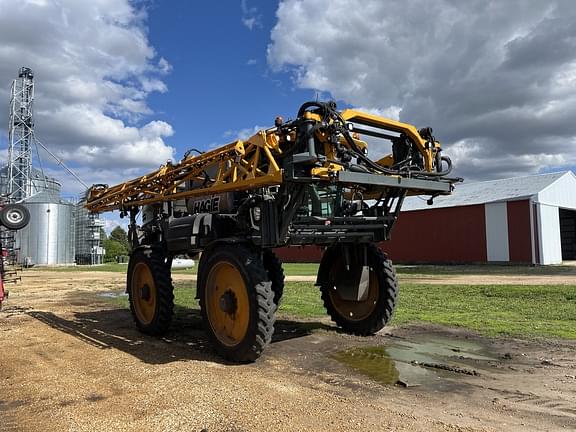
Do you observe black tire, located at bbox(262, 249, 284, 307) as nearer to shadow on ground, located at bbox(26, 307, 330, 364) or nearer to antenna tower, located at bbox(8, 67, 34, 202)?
shadow on ground, located at bbox(26, 307, 330, 364)

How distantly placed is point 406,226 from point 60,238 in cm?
3369

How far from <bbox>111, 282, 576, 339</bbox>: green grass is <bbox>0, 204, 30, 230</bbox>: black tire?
431 centimetres

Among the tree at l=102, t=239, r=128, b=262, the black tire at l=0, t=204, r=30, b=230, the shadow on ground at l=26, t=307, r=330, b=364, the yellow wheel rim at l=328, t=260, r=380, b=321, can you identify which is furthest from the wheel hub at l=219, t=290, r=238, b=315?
the tree at l=102, t=239, r=128, b=262

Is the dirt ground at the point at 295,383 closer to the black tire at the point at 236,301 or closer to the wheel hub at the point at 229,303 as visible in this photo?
the black tire at the point at 236,301

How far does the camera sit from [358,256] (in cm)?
805

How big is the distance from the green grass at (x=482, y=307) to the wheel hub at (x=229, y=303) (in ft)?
11.8

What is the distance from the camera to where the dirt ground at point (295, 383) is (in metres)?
4.28

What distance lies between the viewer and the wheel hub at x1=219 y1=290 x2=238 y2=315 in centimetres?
658

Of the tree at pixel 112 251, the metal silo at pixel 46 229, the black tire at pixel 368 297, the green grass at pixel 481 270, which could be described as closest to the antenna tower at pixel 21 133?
the metal silo at pixel 46 229

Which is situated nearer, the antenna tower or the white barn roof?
the white barn roof

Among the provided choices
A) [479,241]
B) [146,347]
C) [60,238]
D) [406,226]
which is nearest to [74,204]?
[60,238]

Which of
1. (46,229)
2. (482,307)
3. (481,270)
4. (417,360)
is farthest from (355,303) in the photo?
(46,229)

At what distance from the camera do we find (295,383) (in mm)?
5379

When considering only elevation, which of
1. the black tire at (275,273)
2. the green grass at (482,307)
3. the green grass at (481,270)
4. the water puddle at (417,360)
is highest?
the black tire at (275,273)
